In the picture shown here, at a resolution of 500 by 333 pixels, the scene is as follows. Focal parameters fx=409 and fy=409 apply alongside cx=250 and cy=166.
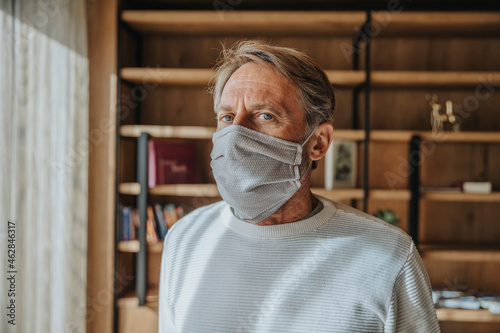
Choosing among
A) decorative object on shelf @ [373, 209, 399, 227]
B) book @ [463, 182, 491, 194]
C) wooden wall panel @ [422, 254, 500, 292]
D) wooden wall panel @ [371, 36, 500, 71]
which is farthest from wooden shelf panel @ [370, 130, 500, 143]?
wooden wall panel @ [422, 254, 500, 292]

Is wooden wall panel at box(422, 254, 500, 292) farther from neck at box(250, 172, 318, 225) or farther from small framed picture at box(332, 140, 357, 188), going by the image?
neck at box(250, 172, 318, 225)

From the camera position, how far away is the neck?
3.04 feet

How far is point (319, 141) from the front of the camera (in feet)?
3.19

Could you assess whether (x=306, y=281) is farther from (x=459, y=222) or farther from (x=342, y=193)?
(x=459, y=222)

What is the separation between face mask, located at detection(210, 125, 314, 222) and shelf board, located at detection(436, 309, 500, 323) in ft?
5.66

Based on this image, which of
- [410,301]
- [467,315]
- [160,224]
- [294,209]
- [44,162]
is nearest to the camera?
[410,301]

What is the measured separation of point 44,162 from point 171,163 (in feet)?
2.33

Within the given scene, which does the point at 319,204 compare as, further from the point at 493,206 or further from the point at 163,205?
the point at 493,206

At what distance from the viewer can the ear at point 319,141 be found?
0.96m

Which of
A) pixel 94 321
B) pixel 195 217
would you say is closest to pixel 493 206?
pixel 195 217

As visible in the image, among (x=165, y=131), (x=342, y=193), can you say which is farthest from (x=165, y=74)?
(x=342, y=193)

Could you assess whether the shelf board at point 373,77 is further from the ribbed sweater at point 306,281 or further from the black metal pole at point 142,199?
the ribbed sweater at point 306,281

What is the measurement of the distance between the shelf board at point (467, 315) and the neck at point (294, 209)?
1.66m

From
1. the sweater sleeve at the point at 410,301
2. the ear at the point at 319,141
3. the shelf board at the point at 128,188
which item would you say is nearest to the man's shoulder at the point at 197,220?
the ear at the point at 319,141
